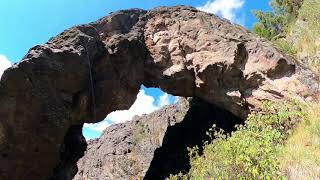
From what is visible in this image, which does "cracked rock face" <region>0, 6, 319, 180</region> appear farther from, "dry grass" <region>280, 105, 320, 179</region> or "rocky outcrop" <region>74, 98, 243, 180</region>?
"rocky outcrop" <region>74, 98, 243, 180</region>

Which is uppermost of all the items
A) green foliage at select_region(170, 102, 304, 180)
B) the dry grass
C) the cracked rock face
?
the cracked rock face

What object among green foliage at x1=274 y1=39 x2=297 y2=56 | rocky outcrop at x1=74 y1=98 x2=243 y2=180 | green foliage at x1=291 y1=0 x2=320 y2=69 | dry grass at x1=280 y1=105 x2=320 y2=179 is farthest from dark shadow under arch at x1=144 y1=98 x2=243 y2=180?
dry grass at x1=280 y1=105 x2=320 y2=179

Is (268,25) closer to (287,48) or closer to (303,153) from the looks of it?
(287,48)

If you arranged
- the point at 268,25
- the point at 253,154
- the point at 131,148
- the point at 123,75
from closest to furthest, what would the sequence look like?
1. the point at 253,154
2. the point at 123,75
3. the point at 268,25
4. the point at 131,148

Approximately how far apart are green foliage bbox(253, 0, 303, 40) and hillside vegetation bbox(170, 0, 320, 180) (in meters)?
3.30

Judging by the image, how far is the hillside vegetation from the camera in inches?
267

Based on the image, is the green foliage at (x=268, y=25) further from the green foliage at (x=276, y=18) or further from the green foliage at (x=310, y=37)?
the green foliage at (x=310, y=37)

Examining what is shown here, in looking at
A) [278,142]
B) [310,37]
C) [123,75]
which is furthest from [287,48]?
[278,142]

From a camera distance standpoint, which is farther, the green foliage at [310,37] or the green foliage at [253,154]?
the green foliage at [310,37]

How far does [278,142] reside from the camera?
25.1ft

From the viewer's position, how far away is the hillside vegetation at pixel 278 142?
267 inches

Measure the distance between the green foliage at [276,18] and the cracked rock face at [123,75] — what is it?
582 cm

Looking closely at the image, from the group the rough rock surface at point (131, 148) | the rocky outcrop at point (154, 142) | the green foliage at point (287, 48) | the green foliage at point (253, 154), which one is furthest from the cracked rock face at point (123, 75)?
the rough rock surface at point (131, 148)

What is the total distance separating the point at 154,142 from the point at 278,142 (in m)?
21.6
